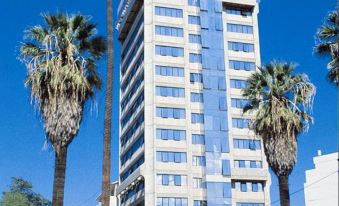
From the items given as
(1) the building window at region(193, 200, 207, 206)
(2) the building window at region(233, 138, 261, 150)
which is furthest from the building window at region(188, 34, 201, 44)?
(1) the building window at region(193, 200, 207, 206)

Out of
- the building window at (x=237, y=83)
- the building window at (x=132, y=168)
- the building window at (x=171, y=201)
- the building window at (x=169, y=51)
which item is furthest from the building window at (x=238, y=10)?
the building window at (x=171, y=201)

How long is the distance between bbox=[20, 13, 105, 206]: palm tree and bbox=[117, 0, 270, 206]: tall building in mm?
51463

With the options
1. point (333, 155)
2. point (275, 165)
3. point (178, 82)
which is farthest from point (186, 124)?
point (275, 165)

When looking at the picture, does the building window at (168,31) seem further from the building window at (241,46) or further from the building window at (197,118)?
the building window at (197,118)

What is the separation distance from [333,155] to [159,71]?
27.3m

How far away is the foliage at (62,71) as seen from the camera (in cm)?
2838

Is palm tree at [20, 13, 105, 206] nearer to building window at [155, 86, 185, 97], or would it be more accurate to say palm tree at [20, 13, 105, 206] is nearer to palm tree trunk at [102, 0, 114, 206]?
palm tree trunk at [102, 0, 114, 206]

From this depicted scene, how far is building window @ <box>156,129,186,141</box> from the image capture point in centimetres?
8319

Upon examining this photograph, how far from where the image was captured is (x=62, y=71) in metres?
29.0

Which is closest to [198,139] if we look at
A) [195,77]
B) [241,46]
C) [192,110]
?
[192,110]

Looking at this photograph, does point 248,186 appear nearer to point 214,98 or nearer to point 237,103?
point 237,103

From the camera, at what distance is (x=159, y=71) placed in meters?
86.5

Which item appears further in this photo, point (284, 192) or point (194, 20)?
point (194, 20)

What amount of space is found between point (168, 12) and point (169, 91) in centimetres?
1291
